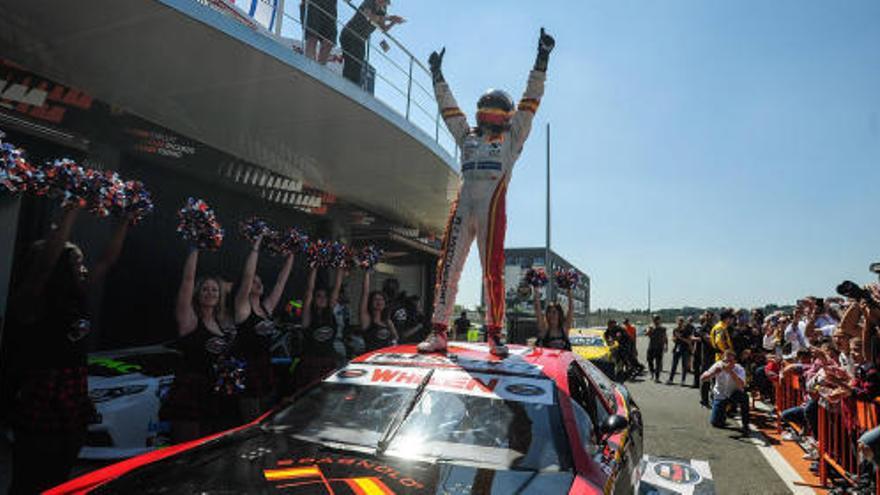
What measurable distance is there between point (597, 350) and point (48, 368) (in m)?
9.28

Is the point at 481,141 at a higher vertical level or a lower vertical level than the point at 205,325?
higher

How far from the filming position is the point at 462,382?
288 cm

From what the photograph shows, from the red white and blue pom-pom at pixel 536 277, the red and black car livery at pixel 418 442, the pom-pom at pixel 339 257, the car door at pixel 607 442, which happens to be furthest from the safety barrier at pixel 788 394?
the pom-pom at pixel 339 257

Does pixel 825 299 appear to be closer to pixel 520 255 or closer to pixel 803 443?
pixel 803 443

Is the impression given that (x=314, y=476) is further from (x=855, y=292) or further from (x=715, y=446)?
(x=715, y=446)

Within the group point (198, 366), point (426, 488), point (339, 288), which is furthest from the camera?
point (339, 288)

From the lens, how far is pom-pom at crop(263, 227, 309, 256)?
19.4ft

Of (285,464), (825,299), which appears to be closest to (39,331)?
(285,464)

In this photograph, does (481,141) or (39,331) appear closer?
(39,331)

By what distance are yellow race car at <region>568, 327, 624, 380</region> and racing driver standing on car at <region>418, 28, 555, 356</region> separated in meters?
5.42

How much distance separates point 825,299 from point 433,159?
6.51 meters

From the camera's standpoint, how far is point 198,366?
4.05m

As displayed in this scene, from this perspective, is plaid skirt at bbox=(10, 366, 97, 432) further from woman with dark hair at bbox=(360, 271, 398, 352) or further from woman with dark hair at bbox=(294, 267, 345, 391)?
woman with dark hair at bbox=(360, 271, 398, 352)

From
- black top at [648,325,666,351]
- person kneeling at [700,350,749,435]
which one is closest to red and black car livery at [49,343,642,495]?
person kneeling at [700,350,749,435]
